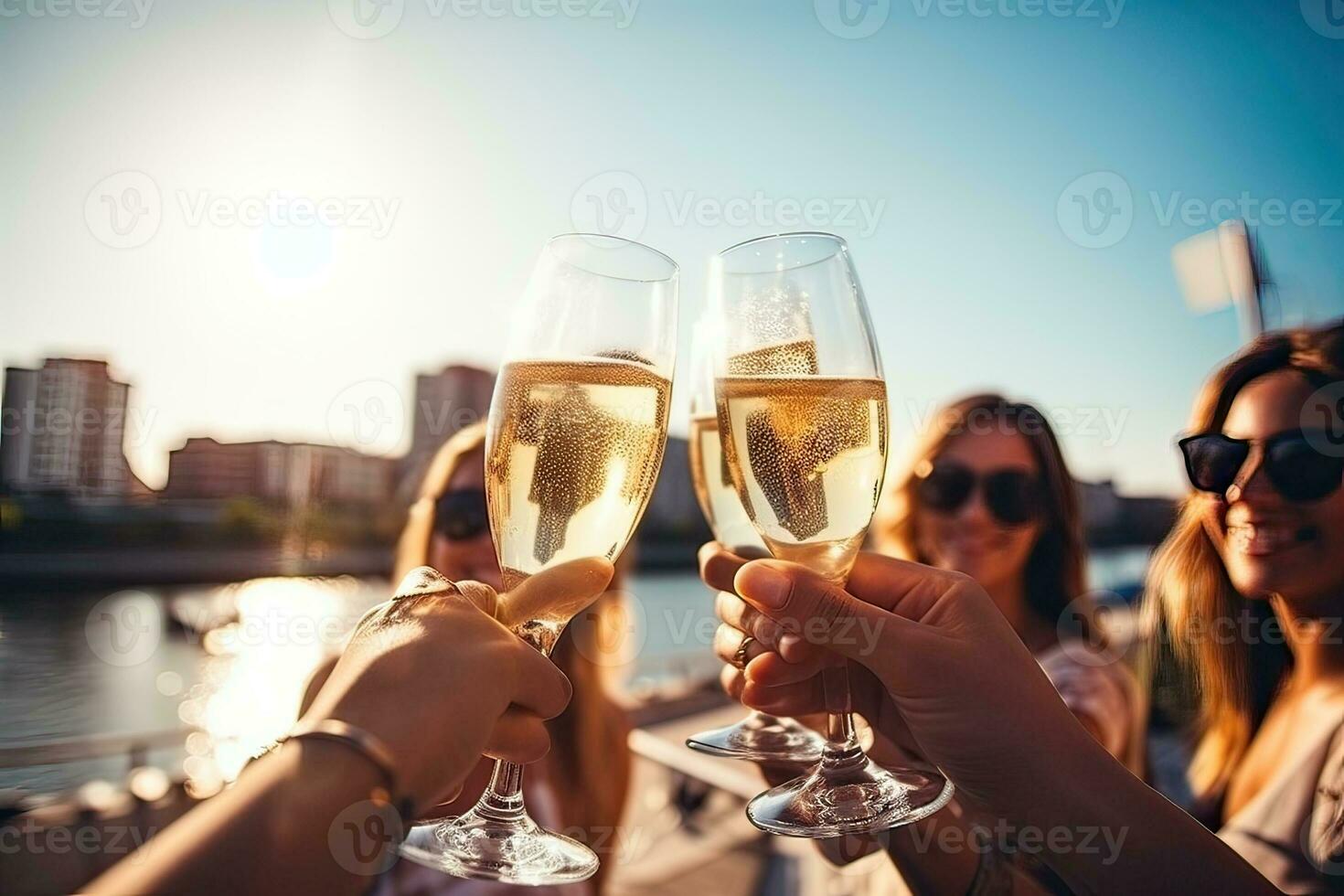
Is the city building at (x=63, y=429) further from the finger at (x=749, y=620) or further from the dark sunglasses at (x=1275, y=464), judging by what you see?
the dark sunglasses at (x=1275, y=464)

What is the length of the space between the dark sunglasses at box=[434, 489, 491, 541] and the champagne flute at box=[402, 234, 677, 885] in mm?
3013

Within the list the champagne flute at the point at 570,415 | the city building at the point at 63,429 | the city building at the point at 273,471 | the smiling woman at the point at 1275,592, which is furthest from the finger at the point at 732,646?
the city building at the point at 273,471

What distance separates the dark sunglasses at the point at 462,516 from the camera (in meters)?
4.32

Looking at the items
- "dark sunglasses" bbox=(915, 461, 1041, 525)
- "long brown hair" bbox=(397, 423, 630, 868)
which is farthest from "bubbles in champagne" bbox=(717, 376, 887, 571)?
"dark sunglasses" bbox=(915, 461, 1041, 525)

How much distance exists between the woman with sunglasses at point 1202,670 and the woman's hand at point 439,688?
1.44ft

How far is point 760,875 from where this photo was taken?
833 cm

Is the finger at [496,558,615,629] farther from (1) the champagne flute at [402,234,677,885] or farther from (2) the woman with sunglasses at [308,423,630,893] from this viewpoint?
(2) the woman with sunglasses at [308,423,630,893]

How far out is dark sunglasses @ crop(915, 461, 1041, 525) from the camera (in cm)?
466

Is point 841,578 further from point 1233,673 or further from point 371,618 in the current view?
point 1233,673

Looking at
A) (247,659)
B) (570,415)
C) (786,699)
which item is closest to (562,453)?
(570,415)

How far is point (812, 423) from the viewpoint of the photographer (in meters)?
1.43
